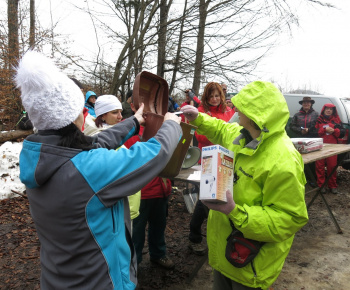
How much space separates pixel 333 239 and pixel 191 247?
2198 mm

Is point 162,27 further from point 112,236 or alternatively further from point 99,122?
point 112,236

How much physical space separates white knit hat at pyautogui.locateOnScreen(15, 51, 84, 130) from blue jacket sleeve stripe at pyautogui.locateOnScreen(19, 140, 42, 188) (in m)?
0.10

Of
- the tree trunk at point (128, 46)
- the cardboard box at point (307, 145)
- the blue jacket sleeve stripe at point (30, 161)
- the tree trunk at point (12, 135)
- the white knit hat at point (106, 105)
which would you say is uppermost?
the tree trunk at point (128, 46)

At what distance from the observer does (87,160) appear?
43.7 inches

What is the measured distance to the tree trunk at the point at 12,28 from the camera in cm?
842

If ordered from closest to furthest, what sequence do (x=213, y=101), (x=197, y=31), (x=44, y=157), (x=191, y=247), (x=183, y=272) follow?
1. (x=44, y=157)
2. (x=183, y=272)
3. (x=191, y=247)
4. (x=213, y=101)
5. (x=197, y=31)

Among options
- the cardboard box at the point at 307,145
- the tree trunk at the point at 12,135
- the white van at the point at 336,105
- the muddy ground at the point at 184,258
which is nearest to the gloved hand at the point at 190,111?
the muddy ground at the point at 184,258

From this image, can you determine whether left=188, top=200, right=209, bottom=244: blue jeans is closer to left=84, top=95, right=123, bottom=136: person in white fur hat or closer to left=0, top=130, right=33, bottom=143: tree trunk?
left=84, top=95, right=123, bottom=136: person in white fur hat

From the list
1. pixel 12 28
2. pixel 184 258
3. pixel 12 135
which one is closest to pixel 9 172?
pixel 12 135

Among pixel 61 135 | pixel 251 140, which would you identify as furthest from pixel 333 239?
pixel 61 135

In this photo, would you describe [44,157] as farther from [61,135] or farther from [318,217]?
[318,217]

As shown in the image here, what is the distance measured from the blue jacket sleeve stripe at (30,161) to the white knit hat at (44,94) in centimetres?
10

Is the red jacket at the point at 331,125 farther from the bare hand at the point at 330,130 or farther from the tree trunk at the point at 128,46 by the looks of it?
the tree trunk at the point at 128,46

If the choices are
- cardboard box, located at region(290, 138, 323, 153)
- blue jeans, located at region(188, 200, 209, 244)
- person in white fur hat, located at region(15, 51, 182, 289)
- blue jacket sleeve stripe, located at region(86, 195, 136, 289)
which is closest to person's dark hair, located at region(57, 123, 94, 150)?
person in white fur hat, located at region(15, 51, 182, 289)
